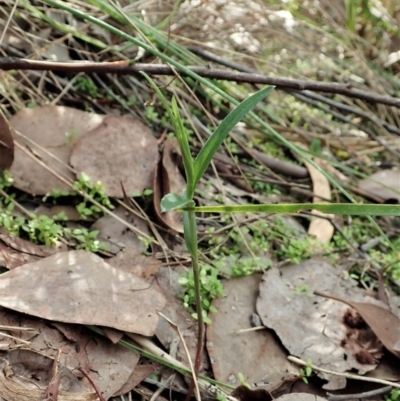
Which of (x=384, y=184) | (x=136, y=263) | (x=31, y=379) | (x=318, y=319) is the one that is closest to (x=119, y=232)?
(x=136, y=263)

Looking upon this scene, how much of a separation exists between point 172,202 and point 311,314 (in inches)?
29.8

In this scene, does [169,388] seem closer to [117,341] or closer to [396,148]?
[117,341]

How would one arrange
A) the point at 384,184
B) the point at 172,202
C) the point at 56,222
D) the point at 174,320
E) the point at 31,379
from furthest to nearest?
the point at 384,184, the point at 56,222, the point at 174,320, the point at 31,379, the point at 172,202

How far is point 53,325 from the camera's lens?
1.17 meters

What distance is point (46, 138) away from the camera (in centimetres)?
162

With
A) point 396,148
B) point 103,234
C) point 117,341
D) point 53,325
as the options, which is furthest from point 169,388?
point 396,148

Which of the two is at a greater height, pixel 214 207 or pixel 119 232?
pixel 214 207

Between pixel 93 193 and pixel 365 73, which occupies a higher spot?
pixel 365 73

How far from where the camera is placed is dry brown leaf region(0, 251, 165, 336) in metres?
1.17

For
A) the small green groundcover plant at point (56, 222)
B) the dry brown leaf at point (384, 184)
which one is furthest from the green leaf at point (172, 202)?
the dry brown leaf at point (384, 184)

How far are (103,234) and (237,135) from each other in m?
0.83

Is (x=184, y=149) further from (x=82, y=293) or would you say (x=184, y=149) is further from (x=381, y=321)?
(x=381, y=321)

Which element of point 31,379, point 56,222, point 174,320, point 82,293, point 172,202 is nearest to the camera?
point 172,202

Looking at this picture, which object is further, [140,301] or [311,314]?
[311,314]
